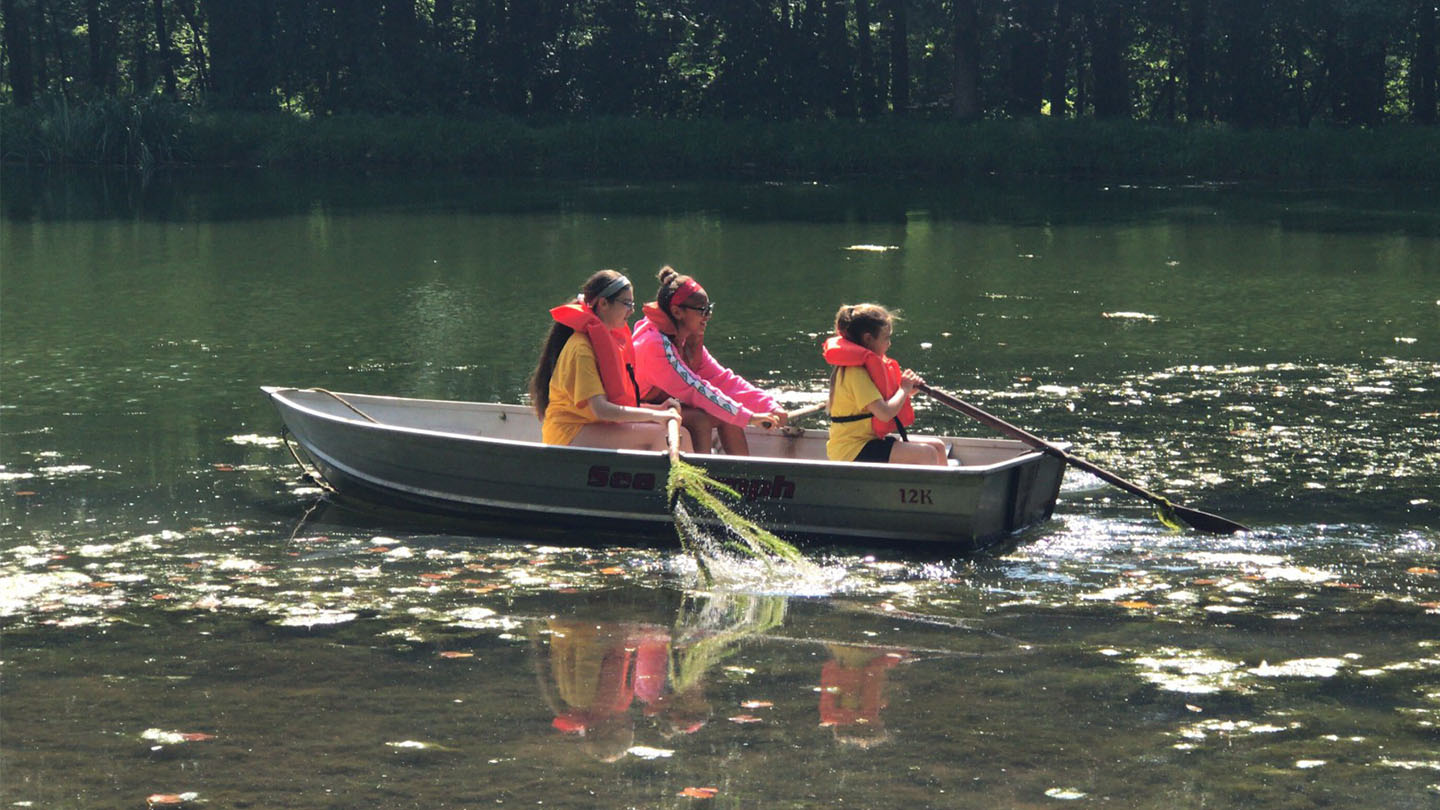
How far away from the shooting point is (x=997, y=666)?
21.4 feet

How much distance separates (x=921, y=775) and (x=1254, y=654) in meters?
1.74

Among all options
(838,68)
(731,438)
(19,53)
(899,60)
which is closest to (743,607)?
(731,438)

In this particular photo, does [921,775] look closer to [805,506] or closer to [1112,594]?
[1112,594]

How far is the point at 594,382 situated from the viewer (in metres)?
8.76

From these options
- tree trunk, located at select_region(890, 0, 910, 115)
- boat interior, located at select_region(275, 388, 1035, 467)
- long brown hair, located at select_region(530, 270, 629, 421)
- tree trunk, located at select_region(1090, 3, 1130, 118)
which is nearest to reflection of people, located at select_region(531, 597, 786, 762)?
long brown hair, located at select_region(530, 270, 629, 421)

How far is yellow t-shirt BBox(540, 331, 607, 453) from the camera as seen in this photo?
28.6 feet

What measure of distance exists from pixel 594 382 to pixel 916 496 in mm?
1644

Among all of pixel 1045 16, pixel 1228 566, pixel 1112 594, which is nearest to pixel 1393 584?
pixel 1228 566

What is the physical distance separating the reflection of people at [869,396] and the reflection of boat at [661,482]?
0.29 metres

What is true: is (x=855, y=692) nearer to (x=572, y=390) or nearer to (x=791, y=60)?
(x=572, y=390)

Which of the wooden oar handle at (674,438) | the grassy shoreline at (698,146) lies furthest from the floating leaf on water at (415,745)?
the grassy shoreline at (698,146)

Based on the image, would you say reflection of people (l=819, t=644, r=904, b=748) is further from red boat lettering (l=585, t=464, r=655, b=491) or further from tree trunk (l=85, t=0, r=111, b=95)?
tree trunk (l=85, t=0, r=111, b=95)

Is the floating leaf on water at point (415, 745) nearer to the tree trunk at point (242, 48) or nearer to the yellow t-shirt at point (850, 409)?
the yellow t-shirt at point (850, 409)

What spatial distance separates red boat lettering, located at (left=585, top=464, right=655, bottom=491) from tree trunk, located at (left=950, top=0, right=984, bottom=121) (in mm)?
28912
